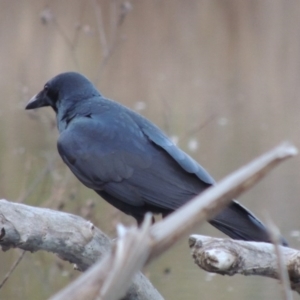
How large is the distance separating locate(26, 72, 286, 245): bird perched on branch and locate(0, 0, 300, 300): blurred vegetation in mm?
2891

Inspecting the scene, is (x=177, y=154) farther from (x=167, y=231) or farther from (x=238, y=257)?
(x=167, y=231)

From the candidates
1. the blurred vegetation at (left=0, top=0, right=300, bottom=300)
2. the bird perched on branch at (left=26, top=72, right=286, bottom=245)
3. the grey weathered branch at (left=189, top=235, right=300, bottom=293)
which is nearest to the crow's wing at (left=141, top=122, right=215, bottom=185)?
the bird perched on branch at (left=26, top=72, right=286, bottom=245)

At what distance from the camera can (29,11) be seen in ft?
28.3

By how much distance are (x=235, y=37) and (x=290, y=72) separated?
0.89 m

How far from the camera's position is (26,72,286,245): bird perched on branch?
2.60 metres

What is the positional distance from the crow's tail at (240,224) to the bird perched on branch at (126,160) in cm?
3

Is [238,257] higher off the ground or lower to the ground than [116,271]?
higher

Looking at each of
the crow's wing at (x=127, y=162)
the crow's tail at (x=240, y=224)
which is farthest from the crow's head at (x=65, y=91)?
the crow's tail at (x=240, y=224)

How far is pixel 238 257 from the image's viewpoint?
1.67 meters

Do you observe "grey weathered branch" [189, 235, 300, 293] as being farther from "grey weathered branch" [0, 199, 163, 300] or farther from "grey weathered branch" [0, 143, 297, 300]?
"grey weathered branch" [0, 143, 297, 300]

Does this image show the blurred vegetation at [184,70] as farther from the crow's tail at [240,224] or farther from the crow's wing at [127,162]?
the crow's tail at [240,224]

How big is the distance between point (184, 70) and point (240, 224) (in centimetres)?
714

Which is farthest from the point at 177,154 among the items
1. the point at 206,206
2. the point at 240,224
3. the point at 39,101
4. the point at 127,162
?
the point at 206,206

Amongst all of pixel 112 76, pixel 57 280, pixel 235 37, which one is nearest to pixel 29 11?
pixel 112 76
